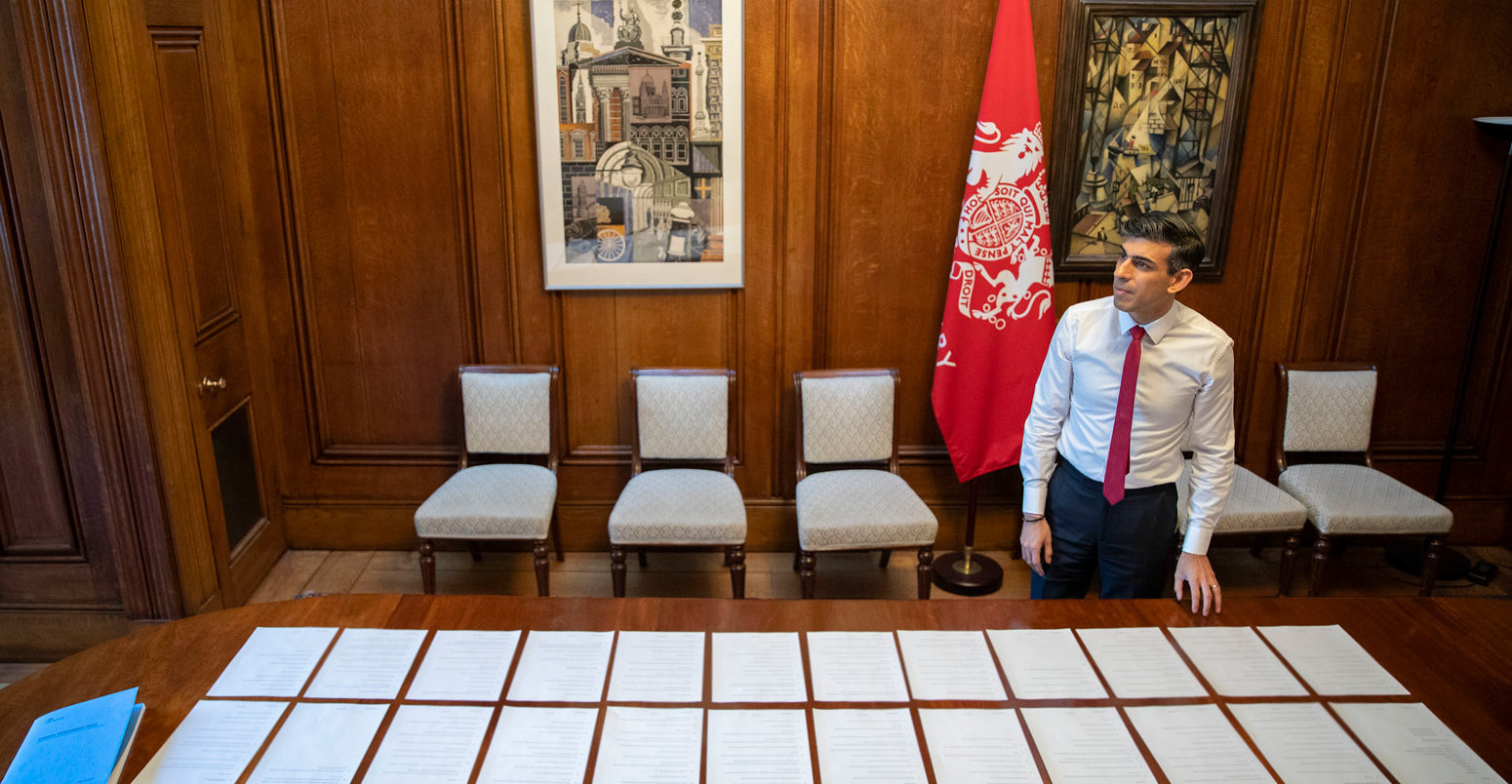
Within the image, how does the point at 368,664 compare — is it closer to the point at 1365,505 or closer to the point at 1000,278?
the point at 1000,278

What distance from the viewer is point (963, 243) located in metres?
3.97

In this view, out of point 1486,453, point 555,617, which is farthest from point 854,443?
point 1486,453

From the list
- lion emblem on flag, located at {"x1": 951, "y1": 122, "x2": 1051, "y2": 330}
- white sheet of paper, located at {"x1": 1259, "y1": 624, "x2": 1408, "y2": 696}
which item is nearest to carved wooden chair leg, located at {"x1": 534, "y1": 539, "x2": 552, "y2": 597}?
lion emblem on flag, located at {"x1": 951, "y1": 122, "x2": 1051, "y2": 330}

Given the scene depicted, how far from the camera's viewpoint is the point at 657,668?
7.47 ft

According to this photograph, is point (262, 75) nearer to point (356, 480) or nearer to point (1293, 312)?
point (356, 480)

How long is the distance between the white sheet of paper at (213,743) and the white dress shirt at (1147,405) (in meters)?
2.03

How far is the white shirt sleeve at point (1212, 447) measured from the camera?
2.70 m

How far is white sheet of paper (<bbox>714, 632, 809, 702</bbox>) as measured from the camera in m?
2.19

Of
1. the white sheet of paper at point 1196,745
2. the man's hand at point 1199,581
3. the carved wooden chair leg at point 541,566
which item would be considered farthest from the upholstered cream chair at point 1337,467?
the carved wooden chair leg at point 541,566

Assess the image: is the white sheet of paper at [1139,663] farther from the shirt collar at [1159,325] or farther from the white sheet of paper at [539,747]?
the white sheet of paper at [539,747]

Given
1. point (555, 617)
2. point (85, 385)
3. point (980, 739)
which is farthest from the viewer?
point (85, 385)

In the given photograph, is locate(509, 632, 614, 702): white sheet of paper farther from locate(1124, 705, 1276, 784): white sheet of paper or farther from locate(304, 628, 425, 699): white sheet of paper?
locate(1124, 705, 1276, 784): white sheet of paper

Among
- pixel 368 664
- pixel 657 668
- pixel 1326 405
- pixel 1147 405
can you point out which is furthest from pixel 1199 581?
pixel 1326 405

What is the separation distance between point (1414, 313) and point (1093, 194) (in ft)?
4.85
